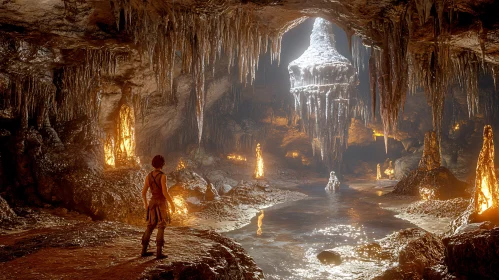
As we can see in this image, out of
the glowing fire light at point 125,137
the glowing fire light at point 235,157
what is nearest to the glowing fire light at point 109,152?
the glowing fire light at point 125,137

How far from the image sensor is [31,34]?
23.8 feet

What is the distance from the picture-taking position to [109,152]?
36.8 ft

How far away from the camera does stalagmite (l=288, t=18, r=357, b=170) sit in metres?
18.6

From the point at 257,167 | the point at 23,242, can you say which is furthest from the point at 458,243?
the point at 257,167

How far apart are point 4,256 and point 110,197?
4.21 m

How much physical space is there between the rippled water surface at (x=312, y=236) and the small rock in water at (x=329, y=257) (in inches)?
4.6

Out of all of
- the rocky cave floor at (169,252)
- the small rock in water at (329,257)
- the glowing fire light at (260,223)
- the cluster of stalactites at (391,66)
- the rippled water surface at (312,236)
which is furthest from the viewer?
the glowing fire light at (260,223)

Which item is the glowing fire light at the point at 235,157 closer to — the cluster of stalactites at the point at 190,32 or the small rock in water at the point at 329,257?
the cluster of stalactites at the point at 190,32

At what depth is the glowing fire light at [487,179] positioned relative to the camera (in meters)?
6.57

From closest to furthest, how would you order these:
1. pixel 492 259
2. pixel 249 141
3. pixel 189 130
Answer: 1. pixel 492 259
2. pixel 189 130
3. pixel 249 141

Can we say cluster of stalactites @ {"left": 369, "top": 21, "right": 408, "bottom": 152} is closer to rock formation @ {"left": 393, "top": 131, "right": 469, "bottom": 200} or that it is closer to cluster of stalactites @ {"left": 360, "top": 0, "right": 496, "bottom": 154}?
cluster of stalactites @ {"left": 360, "top": 0, "right": 496, "bottom": 154}

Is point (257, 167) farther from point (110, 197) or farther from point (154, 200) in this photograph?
point (154, 200)

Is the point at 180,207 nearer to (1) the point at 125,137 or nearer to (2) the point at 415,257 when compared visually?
(1) the point at 125,137

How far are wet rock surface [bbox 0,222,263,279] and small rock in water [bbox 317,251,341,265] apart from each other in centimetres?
198
